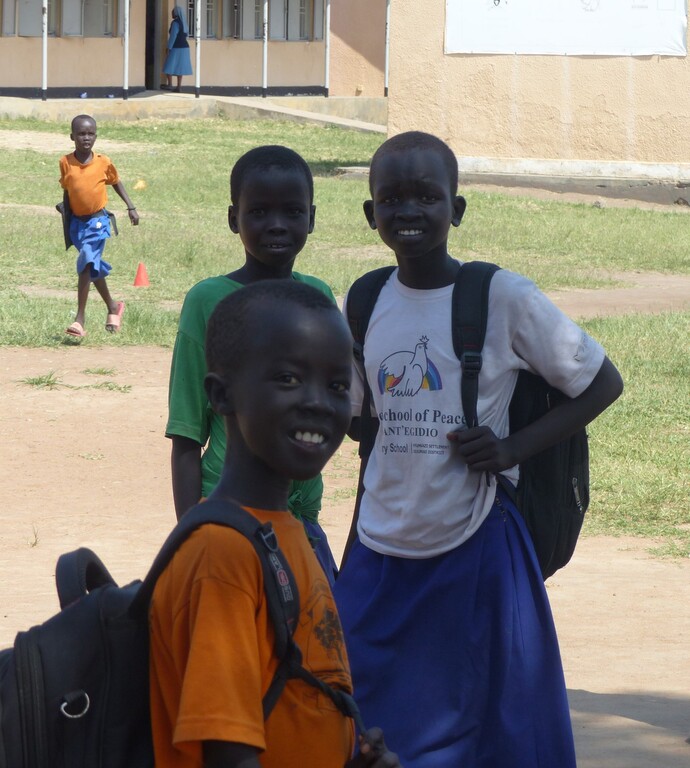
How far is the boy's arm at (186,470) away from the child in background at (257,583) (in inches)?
31.7

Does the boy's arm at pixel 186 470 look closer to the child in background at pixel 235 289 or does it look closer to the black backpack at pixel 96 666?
the child in background at pixel 235 289

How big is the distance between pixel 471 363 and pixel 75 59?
85.2 feet

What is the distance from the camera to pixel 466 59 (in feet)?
66.8

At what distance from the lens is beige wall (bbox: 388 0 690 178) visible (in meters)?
20.0

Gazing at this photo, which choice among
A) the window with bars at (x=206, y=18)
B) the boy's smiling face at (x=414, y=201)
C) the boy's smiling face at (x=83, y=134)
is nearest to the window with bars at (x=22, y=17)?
the window with bars at (x=206, y=18)

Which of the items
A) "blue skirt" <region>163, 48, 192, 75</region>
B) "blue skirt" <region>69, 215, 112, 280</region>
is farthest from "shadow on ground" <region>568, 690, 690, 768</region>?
"blue skirt" <region>163, 48, 192, 75</region>

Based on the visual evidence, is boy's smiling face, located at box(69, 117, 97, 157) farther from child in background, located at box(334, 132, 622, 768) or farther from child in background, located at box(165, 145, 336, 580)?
child in background, located at box(334, 132, 622, 768)

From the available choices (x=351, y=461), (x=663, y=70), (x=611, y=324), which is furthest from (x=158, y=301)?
(x=663, y=70)

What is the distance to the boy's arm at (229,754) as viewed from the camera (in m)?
1.65

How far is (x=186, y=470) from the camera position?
107 inches

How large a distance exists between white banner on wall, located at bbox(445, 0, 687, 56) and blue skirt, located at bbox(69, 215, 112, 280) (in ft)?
38.5

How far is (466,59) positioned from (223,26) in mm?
10902

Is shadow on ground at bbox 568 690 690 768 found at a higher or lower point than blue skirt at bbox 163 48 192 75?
lower

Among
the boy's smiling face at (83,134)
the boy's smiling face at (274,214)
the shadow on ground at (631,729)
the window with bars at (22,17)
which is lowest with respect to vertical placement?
the shadow on ground at (631,729)
